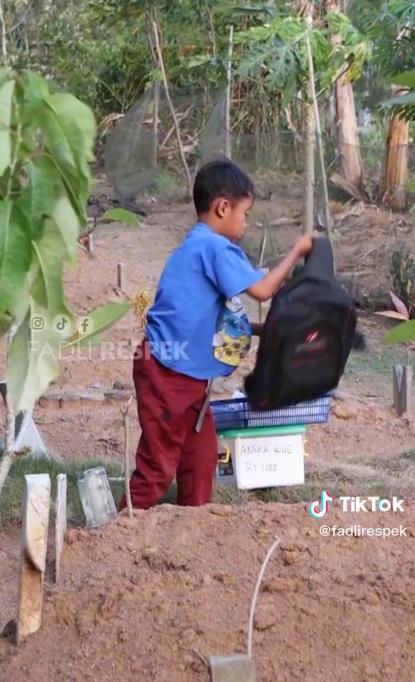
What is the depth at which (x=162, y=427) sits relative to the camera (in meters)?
4.39

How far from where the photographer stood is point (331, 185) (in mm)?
14062

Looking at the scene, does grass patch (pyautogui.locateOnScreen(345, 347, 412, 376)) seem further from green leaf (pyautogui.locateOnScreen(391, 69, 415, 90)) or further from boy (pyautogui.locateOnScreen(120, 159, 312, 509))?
green leaf (pyautogui.locateOnScreen(391, 69, 415, 90))

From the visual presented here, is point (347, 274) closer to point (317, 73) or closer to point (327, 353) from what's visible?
point (317, 73)

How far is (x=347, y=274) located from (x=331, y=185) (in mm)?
2837

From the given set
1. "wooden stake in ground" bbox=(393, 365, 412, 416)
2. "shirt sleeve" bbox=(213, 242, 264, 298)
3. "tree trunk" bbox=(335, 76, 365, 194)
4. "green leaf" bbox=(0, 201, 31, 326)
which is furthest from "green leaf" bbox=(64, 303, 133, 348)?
"tree trunk" bbox=(335, 76, 365, 194)

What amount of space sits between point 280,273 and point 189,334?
1.72 feet

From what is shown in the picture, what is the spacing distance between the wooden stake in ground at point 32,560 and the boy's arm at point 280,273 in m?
1.35

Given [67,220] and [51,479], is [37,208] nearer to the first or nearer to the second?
[67,220]

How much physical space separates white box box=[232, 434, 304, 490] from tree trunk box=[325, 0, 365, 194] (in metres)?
9.32

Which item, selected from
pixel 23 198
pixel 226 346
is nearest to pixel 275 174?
pixel 226 346

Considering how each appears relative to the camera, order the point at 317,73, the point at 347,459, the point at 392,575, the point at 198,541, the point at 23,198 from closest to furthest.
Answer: the point at 23,198
the point at 392,575
the point at 198,541
the point at 347,459
the point at 317,73

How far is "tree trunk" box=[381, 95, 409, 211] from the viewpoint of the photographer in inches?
535

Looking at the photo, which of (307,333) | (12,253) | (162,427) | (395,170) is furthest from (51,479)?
(395,170)

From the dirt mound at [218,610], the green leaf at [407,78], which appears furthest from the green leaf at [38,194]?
the dirt mound at [218,610]
